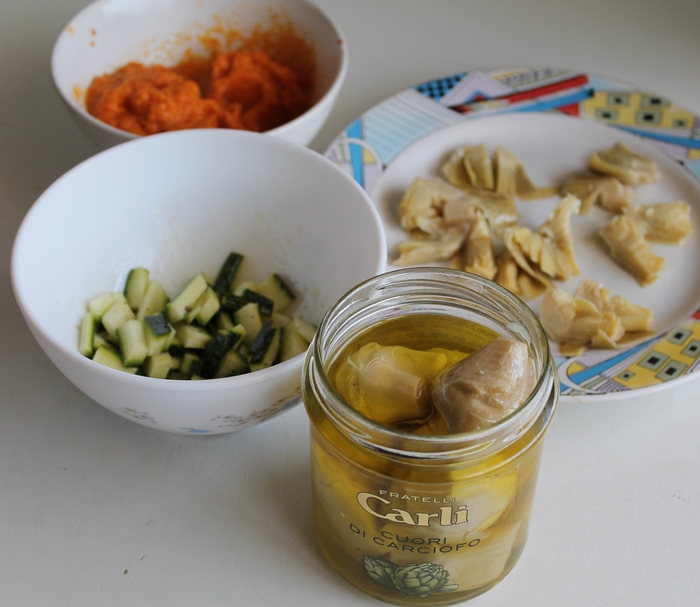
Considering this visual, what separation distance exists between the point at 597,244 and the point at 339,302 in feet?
2.39

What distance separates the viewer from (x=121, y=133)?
1217 millimetres

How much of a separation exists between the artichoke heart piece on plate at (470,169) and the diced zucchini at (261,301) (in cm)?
50

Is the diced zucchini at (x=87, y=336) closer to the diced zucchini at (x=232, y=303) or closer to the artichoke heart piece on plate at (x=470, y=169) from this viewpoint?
the diced zucchini at (x=232, y=303)

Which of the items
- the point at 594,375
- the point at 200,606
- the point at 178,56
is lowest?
the point at 200,606

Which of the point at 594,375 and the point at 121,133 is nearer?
the point at 594,375

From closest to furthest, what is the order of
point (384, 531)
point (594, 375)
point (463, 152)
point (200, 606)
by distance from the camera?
point (384, 531)
point (200, 606)
point (594, 375)
point (463, 152)

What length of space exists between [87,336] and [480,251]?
63 centimetres

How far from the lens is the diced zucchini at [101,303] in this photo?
1046 mm

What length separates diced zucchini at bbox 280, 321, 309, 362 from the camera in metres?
1.01

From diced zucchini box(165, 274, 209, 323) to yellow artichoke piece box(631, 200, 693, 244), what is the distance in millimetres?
751

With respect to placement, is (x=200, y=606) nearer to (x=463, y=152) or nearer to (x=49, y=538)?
(x=49, y=538)

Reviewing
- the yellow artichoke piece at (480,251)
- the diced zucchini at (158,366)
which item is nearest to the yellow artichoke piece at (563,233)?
the yellow artichoke piece at (480,251)

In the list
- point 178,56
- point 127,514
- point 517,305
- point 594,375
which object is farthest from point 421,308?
point 178,56

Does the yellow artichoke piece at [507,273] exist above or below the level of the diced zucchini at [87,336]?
below
